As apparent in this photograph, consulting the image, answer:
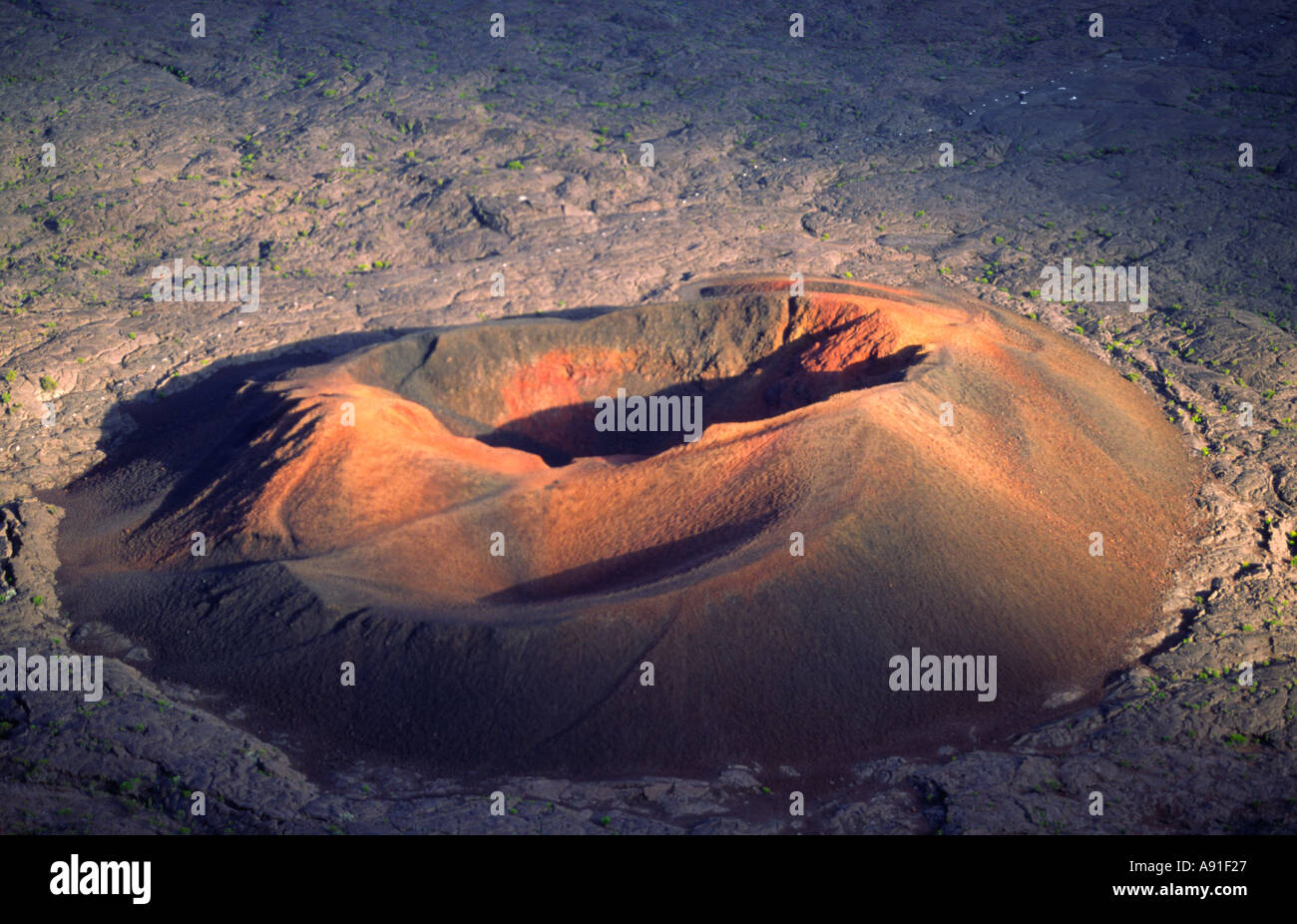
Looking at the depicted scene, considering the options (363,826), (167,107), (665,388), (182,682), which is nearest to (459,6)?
(167,107)

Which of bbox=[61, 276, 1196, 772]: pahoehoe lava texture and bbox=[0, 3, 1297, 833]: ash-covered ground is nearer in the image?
bbox=[0, 3, 1297, 833]: ash-covered ground

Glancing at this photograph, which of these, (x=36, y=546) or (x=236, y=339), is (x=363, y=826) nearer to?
(x=36, y=546)

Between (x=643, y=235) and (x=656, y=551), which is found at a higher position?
(x=643, y=235)

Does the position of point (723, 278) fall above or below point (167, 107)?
below

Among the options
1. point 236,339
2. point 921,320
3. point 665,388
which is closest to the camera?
point 921,320
